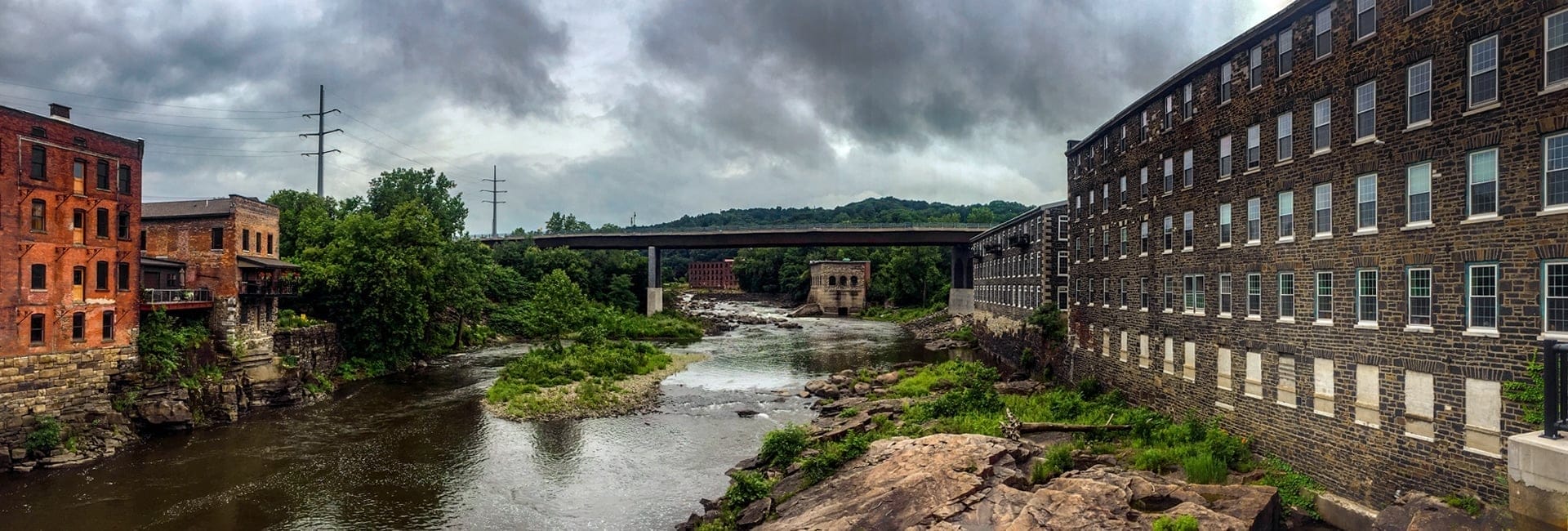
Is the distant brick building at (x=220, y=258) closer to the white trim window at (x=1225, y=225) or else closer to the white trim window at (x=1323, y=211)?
the white trim window at (x=1225, y=225)

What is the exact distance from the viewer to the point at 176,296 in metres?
41.9

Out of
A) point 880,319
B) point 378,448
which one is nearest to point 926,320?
point 880,319

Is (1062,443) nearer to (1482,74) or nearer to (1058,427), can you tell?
(1058,427)

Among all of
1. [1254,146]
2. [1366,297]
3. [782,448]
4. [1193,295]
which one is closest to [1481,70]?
→ [1366,297]

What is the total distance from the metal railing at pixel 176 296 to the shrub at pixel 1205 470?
47401mm

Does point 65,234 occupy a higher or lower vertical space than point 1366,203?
lower

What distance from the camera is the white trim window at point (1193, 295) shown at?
30734 mm

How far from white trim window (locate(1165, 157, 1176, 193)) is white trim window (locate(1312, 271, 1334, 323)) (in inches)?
416

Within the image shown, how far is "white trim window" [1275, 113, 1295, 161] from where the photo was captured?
25047 mm

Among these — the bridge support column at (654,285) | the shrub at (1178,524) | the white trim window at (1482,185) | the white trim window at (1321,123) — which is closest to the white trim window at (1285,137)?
the white trim window at (1321,123)

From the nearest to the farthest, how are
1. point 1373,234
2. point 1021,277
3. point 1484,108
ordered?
1. point 1484,108
2. point 1373,234
3. point 1021,277

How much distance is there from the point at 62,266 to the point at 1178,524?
44.6 m

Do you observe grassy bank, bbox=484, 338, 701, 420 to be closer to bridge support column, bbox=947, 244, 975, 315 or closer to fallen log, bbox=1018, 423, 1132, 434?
fallen log, bbox=1018, 423, 1132, 434

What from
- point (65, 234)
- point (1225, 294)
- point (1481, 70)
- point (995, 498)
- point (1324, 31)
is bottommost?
point (995, 498)
